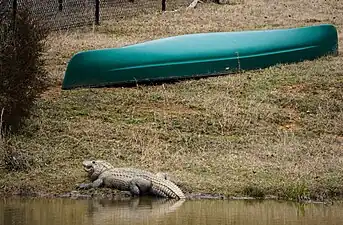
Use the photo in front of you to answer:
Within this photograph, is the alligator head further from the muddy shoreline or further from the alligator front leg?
the muddy shoreline

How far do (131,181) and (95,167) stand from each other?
0.70 meters

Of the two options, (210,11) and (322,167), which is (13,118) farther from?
(210,11)

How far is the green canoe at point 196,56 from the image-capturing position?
21.0 m

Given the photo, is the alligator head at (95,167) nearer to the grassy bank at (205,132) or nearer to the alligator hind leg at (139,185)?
the grassy bank at (205,132)

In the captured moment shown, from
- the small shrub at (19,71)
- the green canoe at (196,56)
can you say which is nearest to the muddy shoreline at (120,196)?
the small shrub at (19,71)

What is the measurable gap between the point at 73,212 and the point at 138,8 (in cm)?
1880

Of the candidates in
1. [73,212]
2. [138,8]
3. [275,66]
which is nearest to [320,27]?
[275,66]

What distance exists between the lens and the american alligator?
14500 mm

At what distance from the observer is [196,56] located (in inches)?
868

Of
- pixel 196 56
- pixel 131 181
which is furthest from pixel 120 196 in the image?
pixel 196 56

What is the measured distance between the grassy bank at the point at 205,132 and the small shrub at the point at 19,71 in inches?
14.5

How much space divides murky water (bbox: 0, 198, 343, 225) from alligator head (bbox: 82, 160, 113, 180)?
722mm

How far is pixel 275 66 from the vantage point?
2288cm

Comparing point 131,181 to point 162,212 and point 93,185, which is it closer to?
point 93,185
